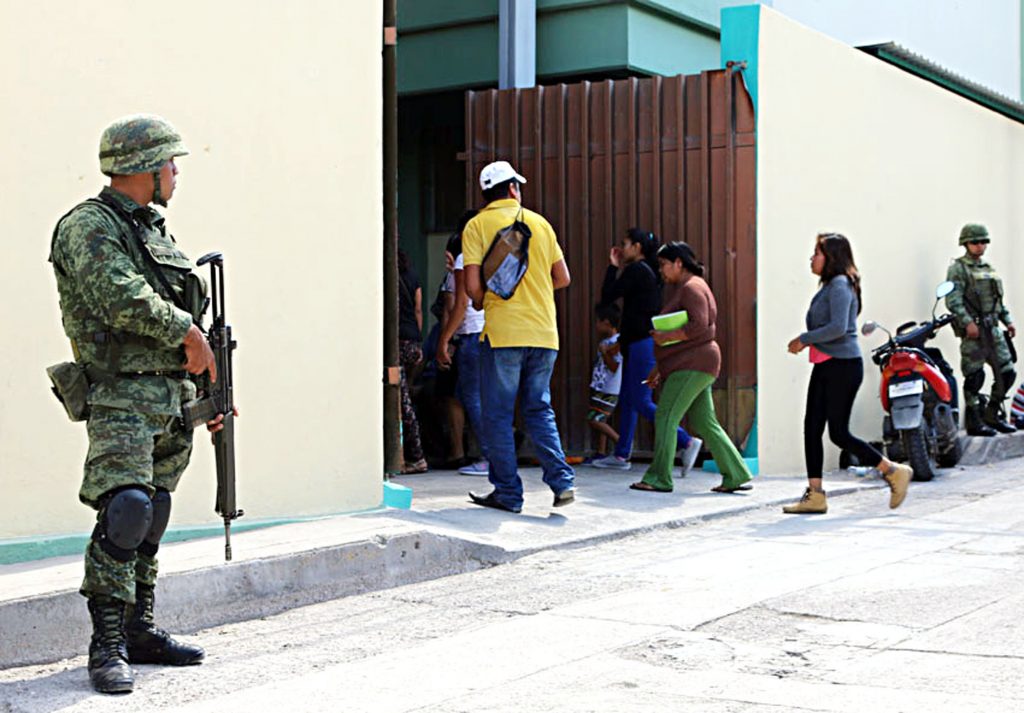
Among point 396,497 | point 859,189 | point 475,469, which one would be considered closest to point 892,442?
point 859,189

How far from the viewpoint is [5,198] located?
6141mm

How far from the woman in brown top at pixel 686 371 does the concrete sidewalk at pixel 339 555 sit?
0.18 metres

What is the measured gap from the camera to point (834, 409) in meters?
9.06

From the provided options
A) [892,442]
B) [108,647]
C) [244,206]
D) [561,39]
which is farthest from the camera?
[561,39]

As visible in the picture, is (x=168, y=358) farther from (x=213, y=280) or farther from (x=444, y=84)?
(x=444, y=84)

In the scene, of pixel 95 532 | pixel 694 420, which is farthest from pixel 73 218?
pixel 694 420

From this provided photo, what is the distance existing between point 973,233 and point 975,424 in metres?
1.72

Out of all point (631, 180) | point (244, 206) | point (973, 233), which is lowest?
point (244, 206)

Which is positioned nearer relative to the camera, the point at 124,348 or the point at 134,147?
the point at 124,348

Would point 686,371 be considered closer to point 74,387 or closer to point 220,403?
point 220,403

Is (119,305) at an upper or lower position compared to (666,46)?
lower

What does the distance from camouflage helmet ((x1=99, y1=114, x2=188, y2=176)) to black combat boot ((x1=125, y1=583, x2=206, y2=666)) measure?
141 centimetres

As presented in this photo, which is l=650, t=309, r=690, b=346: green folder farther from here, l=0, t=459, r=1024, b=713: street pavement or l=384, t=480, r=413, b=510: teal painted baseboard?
l=384, t=480, r=413, b=510: teal painted baseboard

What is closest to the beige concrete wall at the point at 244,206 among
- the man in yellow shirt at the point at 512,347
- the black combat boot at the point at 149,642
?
the man in yellow shirt at the point at 512,347
